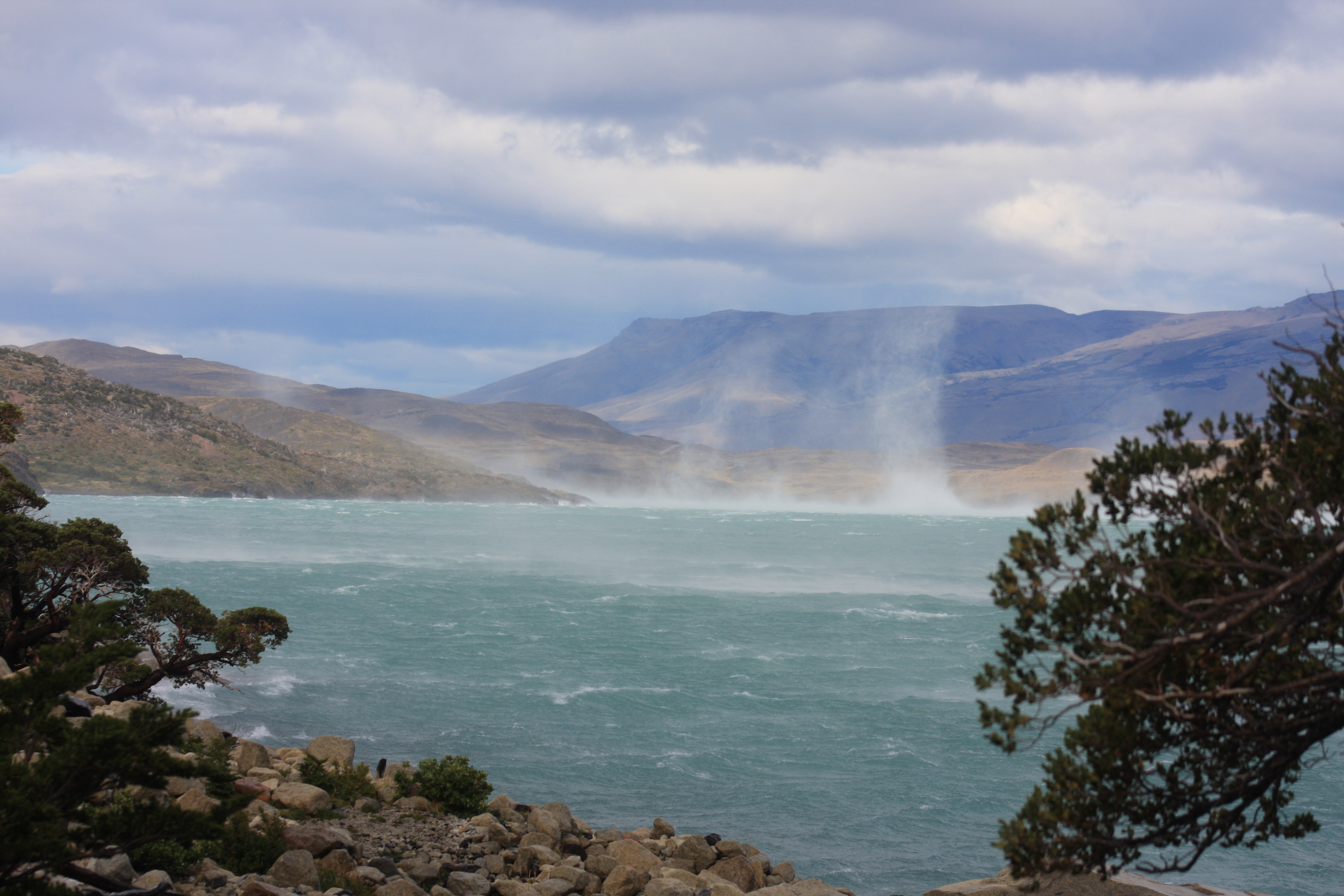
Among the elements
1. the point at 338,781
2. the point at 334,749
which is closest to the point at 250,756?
the point at 338,781

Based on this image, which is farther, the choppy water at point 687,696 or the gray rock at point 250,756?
the choppy water at point 687,696

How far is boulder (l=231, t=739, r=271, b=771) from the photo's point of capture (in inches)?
714

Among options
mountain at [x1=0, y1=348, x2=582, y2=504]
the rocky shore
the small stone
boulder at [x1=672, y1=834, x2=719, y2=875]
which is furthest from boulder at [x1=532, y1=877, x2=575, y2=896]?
mountain at [x1=0, y1=348, x2=582, y2=504]

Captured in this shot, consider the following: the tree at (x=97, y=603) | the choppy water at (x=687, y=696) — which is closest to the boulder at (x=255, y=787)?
the tree at (x=97, y=603)

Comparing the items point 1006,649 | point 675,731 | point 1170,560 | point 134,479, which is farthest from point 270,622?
point 134,479

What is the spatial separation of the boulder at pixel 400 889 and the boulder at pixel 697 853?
5951mm

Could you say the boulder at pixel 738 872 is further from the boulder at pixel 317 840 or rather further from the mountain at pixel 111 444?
the mountain at pixel 111 444

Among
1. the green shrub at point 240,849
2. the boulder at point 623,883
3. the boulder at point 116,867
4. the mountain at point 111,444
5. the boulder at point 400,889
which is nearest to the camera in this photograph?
the boulder at point 116,867

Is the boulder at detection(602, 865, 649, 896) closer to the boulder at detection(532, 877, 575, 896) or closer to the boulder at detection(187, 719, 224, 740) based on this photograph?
the boulder at detection(532, 877, 575, 896)

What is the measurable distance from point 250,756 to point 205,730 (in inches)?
40.2

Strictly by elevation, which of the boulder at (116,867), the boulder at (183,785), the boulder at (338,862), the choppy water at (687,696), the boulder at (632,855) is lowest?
the choppy water at (687,696)

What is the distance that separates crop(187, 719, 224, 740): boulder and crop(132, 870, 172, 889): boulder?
21.1ft

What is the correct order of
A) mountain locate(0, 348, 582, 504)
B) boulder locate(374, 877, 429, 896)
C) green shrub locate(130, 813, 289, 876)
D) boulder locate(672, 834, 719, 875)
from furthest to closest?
mountain locate(0, 348, 582, 504), boulder locate(672, 834, 719, 875), boulder locate(374, 877, 429, 896), green shrub locate(130, 813, 289, 876)

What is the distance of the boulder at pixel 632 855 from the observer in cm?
1689
